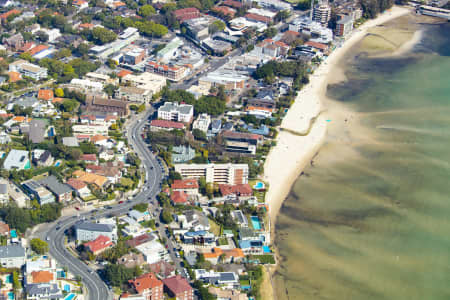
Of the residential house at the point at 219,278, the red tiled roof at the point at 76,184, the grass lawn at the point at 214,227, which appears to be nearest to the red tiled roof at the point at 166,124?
the red tiled roof at the point at 76,184

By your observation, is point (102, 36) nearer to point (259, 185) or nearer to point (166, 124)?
point (166, 124)

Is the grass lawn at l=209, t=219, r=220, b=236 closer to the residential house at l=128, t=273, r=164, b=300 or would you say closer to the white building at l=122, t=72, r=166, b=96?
the residential house at l=128, t=273, r=164, b=300

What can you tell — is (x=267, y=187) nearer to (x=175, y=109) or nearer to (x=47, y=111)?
(x=175, y=109)

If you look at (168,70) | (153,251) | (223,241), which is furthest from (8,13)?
(223,241)

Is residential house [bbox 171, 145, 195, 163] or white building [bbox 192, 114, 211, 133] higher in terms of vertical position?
white building [bbox 192, 114, 211, 133]

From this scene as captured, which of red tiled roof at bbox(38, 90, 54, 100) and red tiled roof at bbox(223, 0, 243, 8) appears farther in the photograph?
red tiled roof at bbox(223, 0, 243, 8)

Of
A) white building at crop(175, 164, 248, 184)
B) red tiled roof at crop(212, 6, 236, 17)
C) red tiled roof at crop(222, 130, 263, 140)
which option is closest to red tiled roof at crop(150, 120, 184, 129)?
red tiled roof at crop(222, 130, 263, 140)
